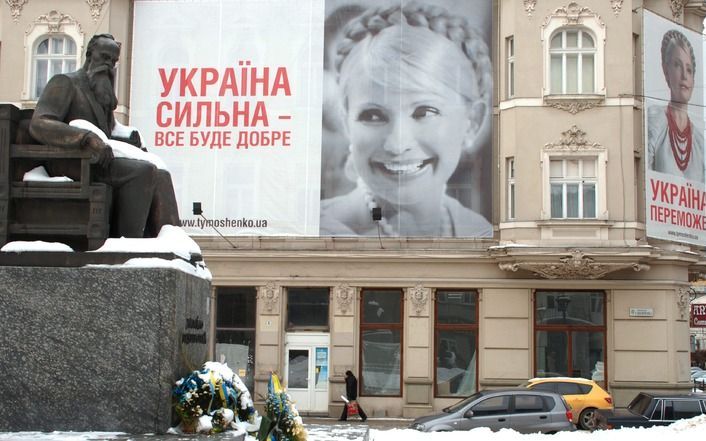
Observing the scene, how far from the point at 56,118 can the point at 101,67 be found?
0.60 m

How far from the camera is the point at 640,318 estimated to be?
92.1ft

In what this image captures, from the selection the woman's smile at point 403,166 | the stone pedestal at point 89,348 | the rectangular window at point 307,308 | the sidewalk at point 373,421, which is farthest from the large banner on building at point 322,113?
the stone pedestal at point 89,348

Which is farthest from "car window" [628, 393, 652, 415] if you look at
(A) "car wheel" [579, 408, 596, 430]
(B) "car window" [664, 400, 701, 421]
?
(A) "car wheel" [579, 408, 596, 430]

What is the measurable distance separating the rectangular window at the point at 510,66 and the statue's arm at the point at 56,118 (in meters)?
22.1

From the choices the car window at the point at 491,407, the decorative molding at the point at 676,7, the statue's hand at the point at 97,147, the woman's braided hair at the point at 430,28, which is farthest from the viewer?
the decorative molding at the point at 676,7

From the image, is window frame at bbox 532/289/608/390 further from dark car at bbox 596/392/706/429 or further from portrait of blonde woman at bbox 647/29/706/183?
dark car at bbox 596/392/706/429

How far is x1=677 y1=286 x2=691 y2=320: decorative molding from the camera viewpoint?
28.5m

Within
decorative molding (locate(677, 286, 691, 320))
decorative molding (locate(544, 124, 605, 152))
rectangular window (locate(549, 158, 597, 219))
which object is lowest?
decorative molding (locate(677, 286, 691, 320))

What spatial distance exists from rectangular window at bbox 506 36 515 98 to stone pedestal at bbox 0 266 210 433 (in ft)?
74.7

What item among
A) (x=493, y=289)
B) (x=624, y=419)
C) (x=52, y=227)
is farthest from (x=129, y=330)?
(x=493, y=289)

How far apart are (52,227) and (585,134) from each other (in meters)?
22.2

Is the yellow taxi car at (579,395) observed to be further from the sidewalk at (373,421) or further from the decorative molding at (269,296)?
the decorative molding at (269,296)

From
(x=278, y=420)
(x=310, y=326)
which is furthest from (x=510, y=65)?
(x=278, y=420)

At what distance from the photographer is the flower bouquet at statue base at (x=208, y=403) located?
704 cm
